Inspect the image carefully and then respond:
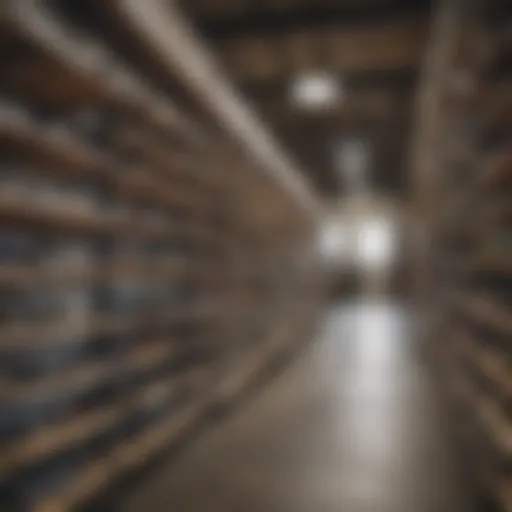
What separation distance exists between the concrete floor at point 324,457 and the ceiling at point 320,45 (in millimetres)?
2822

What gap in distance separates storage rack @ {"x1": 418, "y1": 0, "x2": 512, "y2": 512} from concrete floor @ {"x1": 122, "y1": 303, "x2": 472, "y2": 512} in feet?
0.73

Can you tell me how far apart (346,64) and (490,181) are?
3.52 metres

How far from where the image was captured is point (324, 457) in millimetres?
2887

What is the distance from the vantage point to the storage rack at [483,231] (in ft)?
6.48

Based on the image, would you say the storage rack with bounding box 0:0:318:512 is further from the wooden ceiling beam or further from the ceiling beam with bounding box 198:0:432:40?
the wooden ceiling beam

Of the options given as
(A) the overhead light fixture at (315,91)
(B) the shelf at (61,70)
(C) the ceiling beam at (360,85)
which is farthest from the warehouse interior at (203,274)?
(C) the ceiling beam at (360,85)

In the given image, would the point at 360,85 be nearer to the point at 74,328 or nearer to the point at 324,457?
the point at 324,457

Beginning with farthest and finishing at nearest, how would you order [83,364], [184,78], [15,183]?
[184,78], [83,364], [15,183]

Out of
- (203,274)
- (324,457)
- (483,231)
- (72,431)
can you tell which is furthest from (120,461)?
(483,231)

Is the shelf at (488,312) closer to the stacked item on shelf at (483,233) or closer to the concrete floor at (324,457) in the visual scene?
the stacked item on shelf at (483,233)

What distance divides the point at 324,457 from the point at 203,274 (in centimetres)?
127

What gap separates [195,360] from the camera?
3.41m

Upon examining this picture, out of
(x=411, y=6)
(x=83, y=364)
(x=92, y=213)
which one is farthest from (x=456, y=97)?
(x=83, y=364)

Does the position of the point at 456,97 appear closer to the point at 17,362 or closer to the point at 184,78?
the point at 184,78
